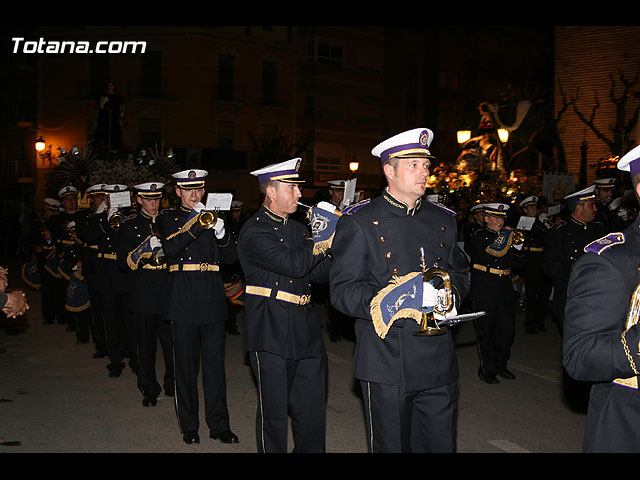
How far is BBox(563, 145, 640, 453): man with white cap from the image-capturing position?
Answer: 2750 mm

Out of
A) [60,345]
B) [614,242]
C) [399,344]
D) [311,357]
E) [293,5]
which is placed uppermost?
[293,5]

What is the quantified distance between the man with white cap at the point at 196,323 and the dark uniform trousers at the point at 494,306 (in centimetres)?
368

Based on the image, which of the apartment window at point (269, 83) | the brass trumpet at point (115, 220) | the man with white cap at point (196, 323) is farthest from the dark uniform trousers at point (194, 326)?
the apartment window at point (269, 83)

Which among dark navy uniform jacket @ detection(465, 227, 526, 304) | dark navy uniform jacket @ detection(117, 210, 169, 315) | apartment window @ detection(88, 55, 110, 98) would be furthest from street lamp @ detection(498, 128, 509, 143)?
apartment window @ detection(88, 55, 110, 98)

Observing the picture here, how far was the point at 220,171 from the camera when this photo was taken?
39.8 meters

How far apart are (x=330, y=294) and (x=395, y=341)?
468mm

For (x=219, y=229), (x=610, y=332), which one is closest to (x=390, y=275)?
(x=610, y=332)

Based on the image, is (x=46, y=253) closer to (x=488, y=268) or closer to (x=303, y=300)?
(x=488, y=268)

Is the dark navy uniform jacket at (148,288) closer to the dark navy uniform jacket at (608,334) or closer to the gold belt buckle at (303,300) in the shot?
the gold belt buckle at (303,300)

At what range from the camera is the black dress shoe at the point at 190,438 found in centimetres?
638

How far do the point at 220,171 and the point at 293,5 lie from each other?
3127 cm

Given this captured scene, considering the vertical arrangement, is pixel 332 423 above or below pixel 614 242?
below

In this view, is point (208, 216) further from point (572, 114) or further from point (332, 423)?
point (572, 114)
